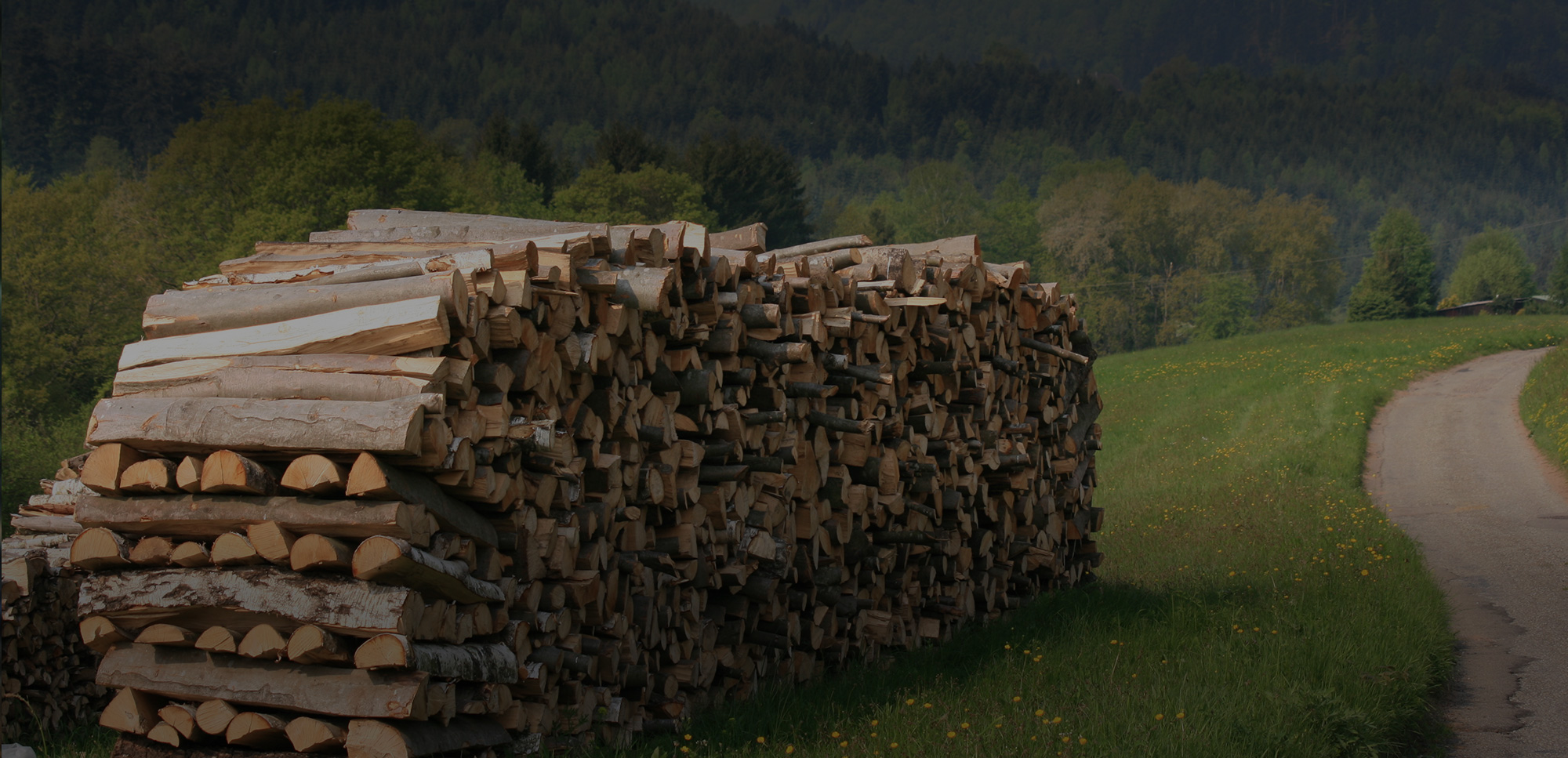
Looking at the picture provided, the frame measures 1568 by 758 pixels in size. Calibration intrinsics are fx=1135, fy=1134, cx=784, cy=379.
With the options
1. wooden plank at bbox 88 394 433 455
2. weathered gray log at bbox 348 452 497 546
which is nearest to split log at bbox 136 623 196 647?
wooden plank at bbox 88 394 433 455

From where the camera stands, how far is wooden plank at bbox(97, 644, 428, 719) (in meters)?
3.51

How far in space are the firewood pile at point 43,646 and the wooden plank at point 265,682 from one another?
222cm

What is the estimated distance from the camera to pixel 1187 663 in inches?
244

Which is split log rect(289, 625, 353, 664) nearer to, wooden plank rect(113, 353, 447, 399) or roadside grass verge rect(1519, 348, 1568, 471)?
wooden plank rect(113, 353, 447, 399)

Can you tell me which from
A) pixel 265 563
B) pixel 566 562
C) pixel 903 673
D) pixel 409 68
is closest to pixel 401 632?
pixel 265 563

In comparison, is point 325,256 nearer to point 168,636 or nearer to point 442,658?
point 168,636

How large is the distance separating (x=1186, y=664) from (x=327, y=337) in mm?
A: 4715

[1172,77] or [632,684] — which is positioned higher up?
[1172,77]

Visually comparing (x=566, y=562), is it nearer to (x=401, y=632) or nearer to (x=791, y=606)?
(x=401, y=632)

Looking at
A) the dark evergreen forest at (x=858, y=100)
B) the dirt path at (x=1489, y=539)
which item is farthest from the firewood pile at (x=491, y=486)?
the dark evergreen forest at (x=858, y=100)

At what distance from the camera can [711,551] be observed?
546 cm

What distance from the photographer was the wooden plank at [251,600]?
3496mm

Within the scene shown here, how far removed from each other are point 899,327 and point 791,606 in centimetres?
188

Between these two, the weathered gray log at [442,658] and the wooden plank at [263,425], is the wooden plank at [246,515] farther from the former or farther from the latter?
the weathered gray log at [442,658]
